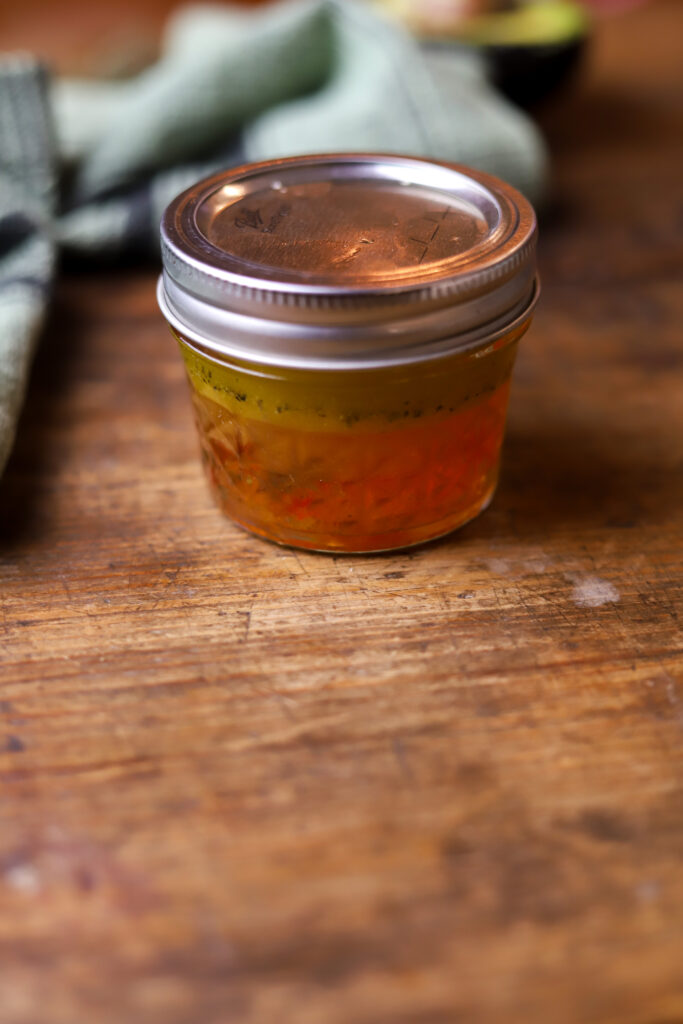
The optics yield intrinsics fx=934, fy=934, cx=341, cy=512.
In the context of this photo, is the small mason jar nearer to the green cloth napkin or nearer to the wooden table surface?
the wooden table surface

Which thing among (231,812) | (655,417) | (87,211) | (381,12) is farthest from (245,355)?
(381,12)

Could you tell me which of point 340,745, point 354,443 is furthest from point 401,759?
point 354,443

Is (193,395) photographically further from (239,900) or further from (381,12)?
(381,12)

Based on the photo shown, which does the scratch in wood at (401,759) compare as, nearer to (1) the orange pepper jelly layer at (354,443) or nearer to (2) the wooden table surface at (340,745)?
(2) the wooden table surface at (340,745)

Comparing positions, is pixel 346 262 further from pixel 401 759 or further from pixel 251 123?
pixel 251 123

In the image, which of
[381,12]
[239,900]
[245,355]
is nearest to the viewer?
[239,900]
